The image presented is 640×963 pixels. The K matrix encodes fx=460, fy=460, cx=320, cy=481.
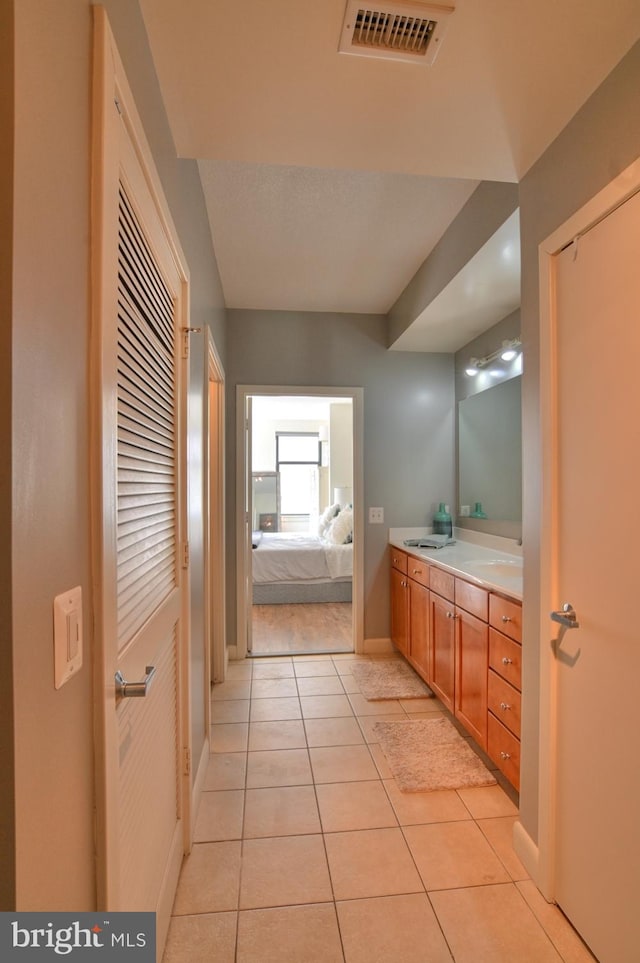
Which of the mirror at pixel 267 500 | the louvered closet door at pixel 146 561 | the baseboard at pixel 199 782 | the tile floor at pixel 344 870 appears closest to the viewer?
the louvered closet door at pixel 146 561

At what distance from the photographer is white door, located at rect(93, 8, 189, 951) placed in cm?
74

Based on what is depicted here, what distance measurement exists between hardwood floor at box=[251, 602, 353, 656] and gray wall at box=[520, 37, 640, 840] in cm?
217

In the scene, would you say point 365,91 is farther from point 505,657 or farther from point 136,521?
point 505,657

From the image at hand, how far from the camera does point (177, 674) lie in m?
1.53

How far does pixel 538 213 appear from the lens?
1532 mm

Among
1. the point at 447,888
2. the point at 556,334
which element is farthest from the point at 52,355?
the point at 447,888

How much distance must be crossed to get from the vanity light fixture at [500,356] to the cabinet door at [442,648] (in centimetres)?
154

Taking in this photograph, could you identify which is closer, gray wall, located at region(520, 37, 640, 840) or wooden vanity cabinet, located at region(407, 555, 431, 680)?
gray wall, located at region(520, 37, 640, 840)

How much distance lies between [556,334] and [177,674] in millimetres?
1648

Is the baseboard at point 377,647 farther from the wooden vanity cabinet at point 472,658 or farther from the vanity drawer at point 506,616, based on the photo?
the vanity drawer at point 506,616

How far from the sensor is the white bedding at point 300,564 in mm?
A: 5078

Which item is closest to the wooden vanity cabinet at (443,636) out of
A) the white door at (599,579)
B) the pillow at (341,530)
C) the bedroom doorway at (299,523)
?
the bedroom doorway at (299,523)

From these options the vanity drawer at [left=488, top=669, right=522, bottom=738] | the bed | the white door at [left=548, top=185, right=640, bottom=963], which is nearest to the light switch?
the white door at [left=548, top=185, right=640, bottom=963]

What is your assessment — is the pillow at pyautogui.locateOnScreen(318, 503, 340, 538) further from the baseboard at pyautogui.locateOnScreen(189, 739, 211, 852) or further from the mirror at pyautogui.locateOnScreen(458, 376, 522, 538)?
the baseboard at pyautogui.locateOnScreen(189, 739, 211, 852)
